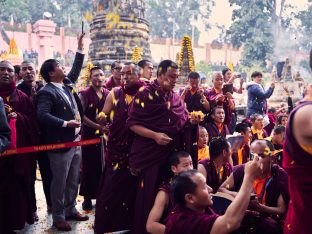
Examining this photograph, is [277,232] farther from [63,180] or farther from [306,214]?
[63,180]

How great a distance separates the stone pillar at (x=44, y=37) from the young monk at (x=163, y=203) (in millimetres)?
28346

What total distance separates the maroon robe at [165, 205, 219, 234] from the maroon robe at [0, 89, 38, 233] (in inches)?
84.6

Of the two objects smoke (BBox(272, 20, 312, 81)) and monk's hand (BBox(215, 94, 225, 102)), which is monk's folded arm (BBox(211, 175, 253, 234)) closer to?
monk's hand (BBox(215, 94, 225, 102))

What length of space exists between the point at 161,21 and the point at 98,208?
4142 centimetres

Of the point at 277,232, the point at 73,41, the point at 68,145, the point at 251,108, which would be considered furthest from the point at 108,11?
the point at 73,41

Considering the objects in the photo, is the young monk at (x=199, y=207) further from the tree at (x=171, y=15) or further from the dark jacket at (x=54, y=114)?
the tree at (x=171, y=15)

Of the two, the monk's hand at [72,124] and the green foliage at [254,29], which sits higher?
the green foliage at [254,29]

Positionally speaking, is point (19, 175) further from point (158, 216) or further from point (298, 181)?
point (298, 181)

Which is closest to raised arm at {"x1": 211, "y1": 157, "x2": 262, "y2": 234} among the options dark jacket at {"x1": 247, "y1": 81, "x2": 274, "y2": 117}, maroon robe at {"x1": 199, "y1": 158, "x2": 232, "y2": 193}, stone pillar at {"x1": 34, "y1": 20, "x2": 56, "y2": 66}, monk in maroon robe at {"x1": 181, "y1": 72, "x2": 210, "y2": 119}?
maroon robe at {"x1": 199, "y1": 158, "x2": 232, "y2": 193}

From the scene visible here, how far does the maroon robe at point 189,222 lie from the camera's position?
6.97 feet

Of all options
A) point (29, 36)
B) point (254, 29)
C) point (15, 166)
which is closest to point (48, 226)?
→ point (15, 166)

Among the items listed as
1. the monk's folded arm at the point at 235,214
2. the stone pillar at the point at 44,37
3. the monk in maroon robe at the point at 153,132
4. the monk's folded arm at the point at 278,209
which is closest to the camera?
the monk's folded arm at the point at 235,214

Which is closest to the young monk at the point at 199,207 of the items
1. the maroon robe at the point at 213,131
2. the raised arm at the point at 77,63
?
the raised arm at the point at 77,63

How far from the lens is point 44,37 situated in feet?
98.3
